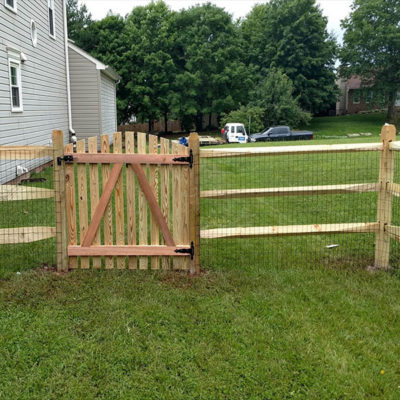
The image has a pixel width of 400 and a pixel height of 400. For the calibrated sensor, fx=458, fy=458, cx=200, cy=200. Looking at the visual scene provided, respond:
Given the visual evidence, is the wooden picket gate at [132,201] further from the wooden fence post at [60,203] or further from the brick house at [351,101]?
the brick house at [351,101]

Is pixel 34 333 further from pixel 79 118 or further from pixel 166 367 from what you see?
pixel 79 118

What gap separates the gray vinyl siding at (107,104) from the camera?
20.9 m

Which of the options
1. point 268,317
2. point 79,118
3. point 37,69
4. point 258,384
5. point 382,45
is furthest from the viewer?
point 382,45

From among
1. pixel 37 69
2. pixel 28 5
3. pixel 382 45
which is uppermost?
pixel 382 45

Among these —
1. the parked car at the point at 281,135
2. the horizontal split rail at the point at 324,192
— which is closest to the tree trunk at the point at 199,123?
the parked car at the point at 281,135

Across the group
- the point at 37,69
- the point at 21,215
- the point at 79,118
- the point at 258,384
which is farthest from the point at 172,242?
the point at 79,118

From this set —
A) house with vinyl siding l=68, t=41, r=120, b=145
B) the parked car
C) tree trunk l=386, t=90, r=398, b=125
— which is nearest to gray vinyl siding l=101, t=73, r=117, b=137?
house with vinyl siding l=68, t=41, r=120, b=145

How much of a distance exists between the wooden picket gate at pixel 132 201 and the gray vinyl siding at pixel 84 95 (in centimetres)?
1483

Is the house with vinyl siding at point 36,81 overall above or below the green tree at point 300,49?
below

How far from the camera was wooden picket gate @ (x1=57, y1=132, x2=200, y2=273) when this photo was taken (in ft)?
16.0

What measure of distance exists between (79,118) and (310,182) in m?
12.3

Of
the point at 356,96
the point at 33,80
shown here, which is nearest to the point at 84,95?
the point at 33,80

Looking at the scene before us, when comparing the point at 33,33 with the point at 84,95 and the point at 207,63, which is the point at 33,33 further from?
the point at 207,63

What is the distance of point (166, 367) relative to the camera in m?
3.31
